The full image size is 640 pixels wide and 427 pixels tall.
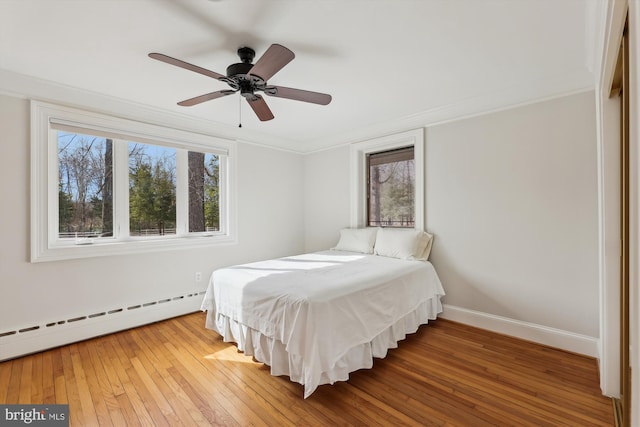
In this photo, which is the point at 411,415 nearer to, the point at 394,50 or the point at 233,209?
the point at 394,50

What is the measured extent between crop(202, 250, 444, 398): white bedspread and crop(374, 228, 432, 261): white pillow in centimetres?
15

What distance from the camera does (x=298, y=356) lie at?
6.25 feet

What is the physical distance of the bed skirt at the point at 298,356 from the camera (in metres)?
1.93

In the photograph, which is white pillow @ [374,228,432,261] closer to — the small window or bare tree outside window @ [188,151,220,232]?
the small window

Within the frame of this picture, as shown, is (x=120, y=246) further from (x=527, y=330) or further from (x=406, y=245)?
(x=527, y=330)

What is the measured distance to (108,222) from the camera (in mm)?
3014

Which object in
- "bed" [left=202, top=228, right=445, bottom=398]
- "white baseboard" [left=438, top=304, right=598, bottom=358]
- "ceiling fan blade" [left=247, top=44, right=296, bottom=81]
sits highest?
"ceiling fan blade" [left=247, top=44, right=296, bottom=81]

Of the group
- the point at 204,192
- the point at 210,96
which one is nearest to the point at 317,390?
the point at 210,96

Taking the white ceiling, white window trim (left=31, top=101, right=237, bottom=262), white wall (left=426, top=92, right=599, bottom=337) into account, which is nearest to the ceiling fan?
the white ceiling

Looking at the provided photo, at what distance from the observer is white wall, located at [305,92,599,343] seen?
2426 mm

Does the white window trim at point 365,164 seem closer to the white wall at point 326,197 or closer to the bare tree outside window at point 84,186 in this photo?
the white wall at point 326,197

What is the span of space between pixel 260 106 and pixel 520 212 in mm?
2545

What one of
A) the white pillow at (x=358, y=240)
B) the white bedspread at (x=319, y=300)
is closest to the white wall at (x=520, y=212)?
the white bedspread at (x=319, y=300)

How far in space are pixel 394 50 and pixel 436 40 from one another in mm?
284
